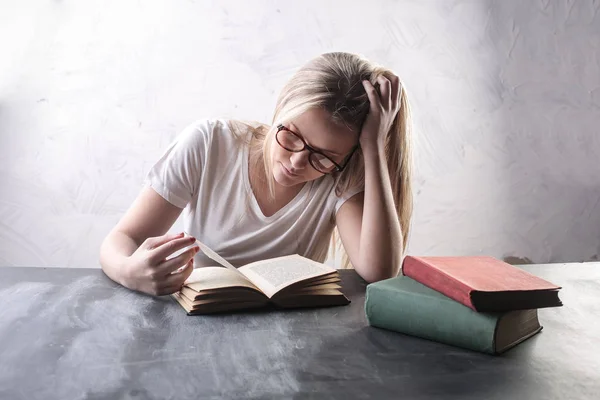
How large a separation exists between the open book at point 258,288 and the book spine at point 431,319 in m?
0.13

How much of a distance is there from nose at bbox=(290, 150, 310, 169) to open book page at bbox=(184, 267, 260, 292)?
10.8 inches

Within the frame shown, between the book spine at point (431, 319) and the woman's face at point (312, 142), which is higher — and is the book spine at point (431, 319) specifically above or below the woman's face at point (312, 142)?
below

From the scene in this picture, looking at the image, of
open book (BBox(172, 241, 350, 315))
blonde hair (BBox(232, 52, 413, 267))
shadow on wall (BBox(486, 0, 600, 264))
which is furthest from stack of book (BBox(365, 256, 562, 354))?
shadow on wall (BBox(486, 0, 600, 264))

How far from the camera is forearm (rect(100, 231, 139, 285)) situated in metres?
1.14

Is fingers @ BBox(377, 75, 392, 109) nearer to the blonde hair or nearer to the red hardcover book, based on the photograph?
the blonde hair

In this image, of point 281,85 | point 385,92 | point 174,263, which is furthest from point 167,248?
point 281,85

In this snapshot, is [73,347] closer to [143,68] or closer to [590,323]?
[590,323]

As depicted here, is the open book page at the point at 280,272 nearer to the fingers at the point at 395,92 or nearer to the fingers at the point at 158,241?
the fingers at the point at 158,241

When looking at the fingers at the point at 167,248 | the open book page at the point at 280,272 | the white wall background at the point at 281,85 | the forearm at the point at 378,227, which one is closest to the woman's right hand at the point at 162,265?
the fingers at the point at 167,248

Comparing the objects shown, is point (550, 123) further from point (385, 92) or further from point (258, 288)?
point (258, 288)

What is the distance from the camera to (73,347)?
82 centimetres

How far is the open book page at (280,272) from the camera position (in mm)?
1041

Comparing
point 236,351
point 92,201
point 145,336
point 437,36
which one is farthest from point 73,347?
point 437,36

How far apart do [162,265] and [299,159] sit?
373 millimetres
